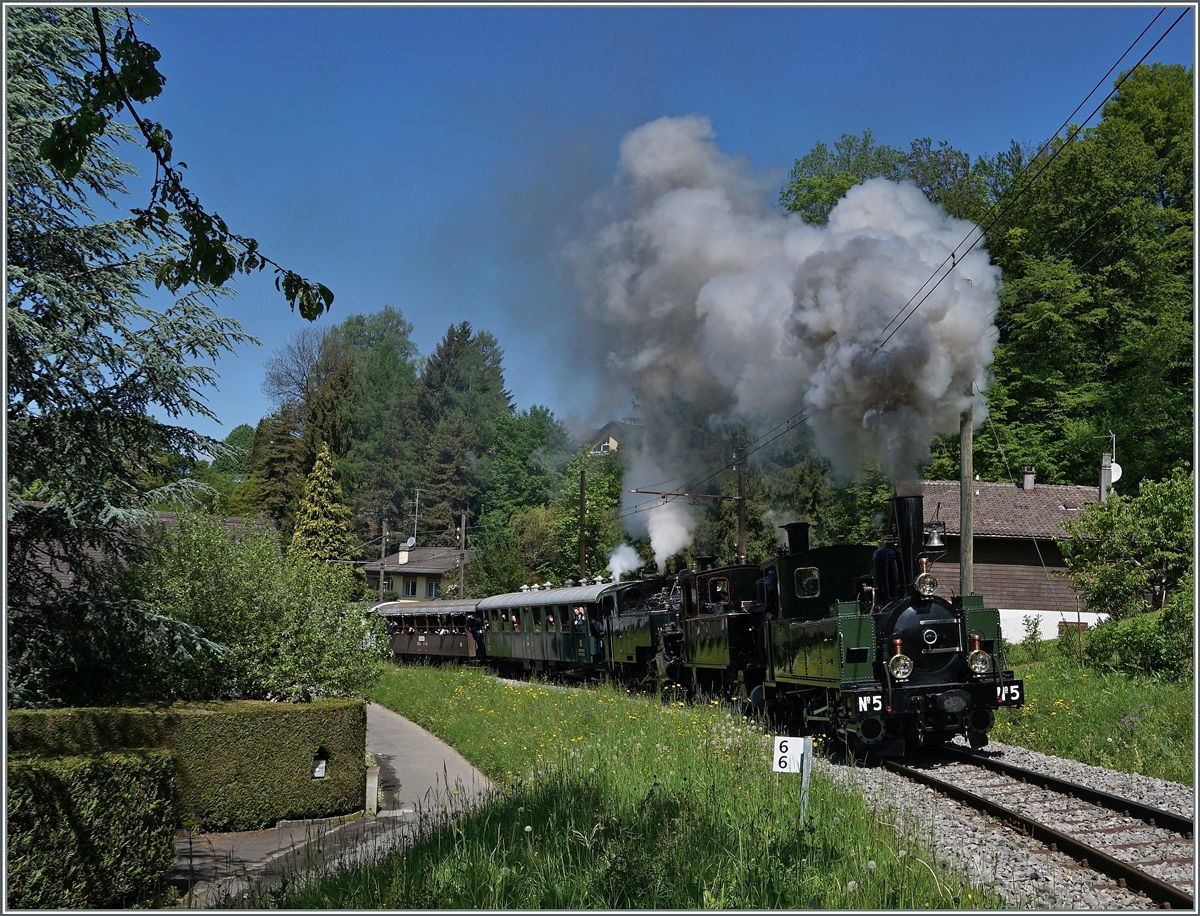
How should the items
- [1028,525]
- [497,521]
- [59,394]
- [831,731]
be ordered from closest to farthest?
[59,394] < [831,731] < [1028,525] < [497,521]

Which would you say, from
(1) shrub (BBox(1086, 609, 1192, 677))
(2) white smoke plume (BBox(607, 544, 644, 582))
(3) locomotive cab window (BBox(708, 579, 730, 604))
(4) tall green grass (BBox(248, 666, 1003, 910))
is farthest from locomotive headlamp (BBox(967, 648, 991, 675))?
(2) white smoke plume (BBox(607, 544, 644, 582))

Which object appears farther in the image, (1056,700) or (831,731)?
(1056,700)

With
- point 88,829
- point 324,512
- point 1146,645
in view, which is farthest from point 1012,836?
point 324,512

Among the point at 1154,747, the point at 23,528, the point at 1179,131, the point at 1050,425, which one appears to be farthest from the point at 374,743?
the point at 1179,131

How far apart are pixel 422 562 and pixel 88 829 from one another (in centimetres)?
5851

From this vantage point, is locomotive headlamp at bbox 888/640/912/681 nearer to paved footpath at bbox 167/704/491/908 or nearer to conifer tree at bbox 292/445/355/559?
paved footpath at bbox 167/704/491/908

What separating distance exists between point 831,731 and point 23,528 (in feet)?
30.5

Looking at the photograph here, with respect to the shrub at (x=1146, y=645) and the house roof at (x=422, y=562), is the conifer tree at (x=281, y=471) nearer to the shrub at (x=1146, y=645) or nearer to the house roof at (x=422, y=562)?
the house roof at (x=422, y=562)

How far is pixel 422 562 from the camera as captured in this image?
212ft

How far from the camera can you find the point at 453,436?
236ft

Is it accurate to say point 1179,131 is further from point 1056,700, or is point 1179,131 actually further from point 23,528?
point 23,528

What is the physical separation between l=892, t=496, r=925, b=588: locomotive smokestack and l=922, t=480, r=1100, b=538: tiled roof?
70.1 ft

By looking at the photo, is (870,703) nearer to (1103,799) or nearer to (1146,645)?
(1103,799)

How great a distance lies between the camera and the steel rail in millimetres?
7473
